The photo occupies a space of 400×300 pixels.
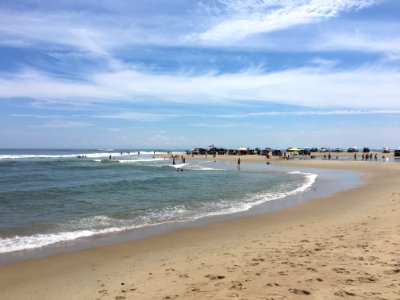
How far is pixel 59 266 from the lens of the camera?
9.07 m

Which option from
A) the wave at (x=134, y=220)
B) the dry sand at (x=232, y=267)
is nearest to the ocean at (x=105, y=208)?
the wave at (x=134, y=220)

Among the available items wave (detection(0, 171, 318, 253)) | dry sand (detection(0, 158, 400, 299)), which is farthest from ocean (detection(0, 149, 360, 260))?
dry sand (detection(0, 158, 400, 299))

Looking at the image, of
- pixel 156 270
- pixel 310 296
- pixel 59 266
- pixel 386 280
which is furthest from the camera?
pixel 59 266

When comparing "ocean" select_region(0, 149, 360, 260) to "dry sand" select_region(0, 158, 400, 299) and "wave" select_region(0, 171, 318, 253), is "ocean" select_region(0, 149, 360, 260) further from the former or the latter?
"dry sand" select_region(0, 158, 400, 299)

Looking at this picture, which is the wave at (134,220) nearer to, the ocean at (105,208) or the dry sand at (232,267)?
the ocean at (105,208)

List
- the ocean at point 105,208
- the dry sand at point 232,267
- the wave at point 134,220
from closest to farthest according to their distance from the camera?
the dry sand at point 232,267 < the wave at point 134,220 < the ocean at point 105,208

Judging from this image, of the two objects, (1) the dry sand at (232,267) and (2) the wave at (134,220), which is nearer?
(1) the dry sand at (232,267)

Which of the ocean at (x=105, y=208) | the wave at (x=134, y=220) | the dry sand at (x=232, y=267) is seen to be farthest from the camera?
the ocean at (x=105, y=208)

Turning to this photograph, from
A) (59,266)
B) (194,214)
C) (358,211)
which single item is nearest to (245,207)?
(194,214)

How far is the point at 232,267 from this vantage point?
8.09 metres

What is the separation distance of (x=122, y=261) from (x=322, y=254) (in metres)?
4.84

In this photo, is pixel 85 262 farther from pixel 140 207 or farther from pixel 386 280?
pixel 140 207

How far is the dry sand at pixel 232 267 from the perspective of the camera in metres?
6.52

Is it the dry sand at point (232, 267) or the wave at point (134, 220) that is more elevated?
the dry sand at point (232, 267)
